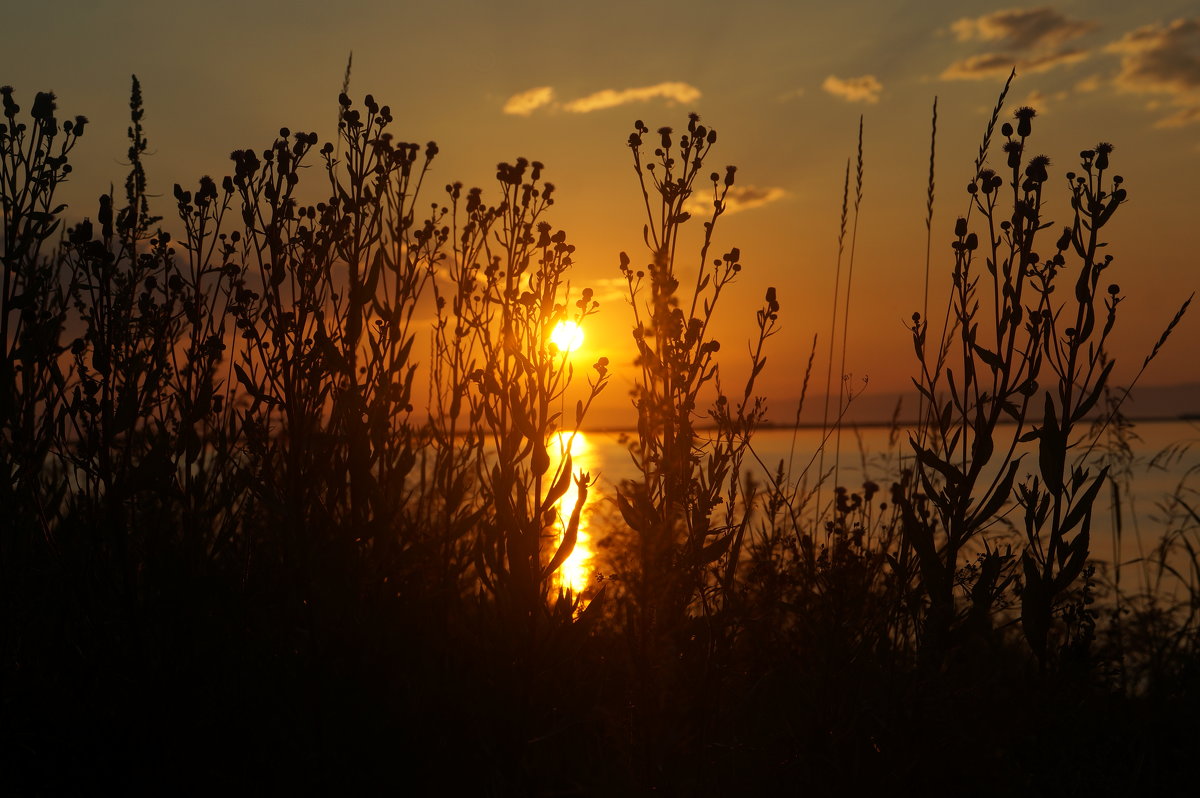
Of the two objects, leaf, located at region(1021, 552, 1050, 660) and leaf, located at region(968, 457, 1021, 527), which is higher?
leaf, located at region(968, 457, 1021, 527)

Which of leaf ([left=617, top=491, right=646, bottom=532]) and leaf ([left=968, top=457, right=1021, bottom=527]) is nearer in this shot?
leaf ([left=617, top=491, right=646, bottom=532])

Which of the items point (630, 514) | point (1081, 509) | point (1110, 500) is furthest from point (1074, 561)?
point (1110, 500)

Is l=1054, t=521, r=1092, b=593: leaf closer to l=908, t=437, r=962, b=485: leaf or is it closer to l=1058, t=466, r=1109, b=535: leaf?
l=1058, t=466, r=1109, b=535: leaf

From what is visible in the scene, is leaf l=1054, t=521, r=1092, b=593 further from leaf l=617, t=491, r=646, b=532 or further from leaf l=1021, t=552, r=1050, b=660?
leaf l=617, t=491, r=646, b=532

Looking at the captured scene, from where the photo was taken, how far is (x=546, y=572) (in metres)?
2.82

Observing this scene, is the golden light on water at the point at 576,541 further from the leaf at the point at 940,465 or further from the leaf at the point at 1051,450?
the leaf at the point at 1051,450

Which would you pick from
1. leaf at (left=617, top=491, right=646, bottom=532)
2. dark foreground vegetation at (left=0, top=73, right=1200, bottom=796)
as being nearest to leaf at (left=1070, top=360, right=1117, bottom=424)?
dark foreground vegetation at (left=0, top=73, right=1200, bottom=796)

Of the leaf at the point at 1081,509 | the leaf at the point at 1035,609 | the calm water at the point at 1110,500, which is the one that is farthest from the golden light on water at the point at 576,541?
the leaf at the point at 1081,509

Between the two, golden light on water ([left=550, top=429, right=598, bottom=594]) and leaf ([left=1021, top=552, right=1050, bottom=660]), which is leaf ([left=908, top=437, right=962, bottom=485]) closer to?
leaf ([left=1021, top=552, right=1050, bottom=660])

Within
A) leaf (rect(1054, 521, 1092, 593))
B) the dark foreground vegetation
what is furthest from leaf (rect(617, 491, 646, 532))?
leaf (rect(1054, 521, 1092, 593))

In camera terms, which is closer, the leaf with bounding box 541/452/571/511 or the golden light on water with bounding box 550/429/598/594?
the leaf with bounding box 541/452/571/511

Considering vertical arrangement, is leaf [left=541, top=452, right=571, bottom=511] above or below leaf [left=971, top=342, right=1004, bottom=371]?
below

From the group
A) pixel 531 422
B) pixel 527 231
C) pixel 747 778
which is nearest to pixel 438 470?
pixel 531 422

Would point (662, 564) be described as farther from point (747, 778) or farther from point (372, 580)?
point (372, 580)
